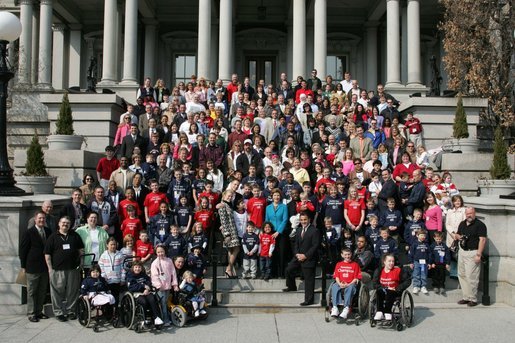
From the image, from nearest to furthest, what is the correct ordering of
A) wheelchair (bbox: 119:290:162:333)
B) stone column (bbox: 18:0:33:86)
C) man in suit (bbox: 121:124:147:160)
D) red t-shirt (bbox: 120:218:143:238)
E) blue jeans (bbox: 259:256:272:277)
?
wheelchair (bbox: 119:290:162:333) < red t-shirt (bbox: 120:218:143:238) < blue jeans (bbox: 259:256:272:277) < man in suit (bbox: 121:124:147:160) < stone column (bbox: 18:0:33:86)

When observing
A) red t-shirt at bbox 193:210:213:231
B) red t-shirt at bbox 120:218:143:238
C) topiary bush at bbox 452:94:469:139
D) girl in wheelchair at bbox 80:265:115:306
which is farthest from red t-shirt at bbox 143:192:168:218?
topiary bush at bbox 452:94:469:139

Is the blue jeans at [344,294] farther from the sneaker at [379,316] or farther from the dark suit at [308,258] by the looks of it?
the dark suit at [308,258]

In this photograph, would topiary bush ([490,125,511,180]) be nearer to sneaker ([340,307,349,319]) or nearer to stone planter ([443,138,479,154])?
stone planter ([443,138,479,154])

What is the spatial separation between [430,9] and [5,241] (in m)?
24.5

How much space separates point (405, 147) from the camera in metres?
14.6

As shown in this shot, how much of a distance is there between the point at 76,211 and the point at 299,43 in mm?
13876

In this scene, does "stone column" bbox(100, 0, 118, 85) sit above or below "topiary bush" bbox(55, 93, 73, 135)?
above

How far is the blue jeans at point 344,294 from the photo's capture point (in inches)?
365

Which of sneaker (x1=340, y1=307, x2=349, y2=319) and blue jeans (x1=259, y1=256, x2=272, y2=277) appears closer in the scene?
sneaker (x1=340, y1=307, x2=349, y2=319)

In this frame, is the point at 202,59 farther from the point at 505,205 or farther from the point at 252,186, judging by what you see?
the point at 505,205

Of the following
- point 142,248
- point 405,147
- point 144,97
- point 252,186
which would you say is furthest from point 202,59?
point 142,248

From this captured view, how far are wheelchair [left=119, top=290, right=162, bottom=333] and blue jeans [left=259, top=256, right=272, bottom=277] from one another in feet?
8.03

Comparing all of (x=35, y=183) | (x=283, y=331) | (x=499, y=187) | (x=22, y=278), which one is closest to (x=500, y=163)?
(x=499, y=187)

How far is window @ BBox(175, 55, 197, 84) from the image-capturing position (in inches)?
1222
